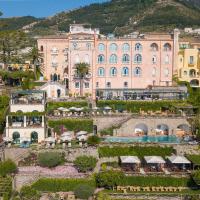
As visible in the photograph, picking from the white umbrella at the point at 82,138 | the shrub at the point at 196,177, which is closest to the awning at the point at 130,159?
the white umbrella at the point at 82,138

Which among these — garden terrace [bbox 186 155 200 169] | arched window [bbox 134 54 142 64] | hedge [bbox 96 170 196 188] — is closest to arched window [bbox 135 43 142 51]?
arched window [bbox 134 54 142 64]

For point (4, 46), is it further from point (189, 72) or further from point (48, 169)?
point (48, 169)

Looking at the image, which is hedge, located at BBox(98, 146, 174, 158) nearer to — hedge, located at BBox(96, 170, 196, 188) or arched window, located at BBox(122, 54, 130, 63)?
hedge, located at BBox(96, 170, 196, 188)

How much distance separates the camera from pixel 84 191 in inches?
1714

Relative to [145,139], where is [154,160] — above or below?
below

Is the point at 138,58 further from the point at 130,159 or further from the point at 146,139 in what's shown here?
the point at 130,159

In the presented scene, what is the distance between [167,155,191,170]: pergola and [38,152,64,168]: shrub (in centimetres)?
1065

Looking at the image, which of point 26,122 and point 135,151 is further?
point 26,122

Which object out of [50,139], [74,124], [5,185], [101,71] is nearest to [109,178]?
[5,185]

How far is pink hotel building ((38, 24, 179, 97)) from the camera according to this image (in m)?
73.5

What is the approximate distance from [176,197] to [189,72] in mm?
37025

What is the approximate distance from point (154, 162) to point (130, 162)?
89.1 inches

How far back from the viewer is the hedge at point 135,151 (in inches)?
1991

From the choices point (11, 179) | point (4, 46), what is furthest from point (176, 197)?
point (4, 46)
